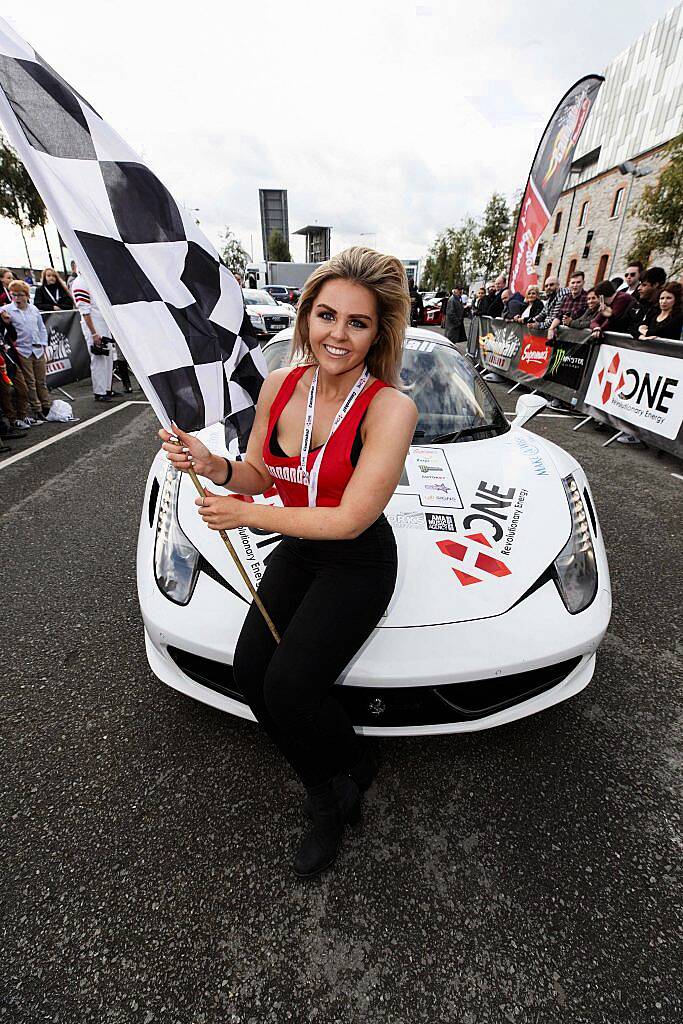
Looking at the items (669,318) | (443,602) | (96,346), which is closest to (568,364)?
(669,318)

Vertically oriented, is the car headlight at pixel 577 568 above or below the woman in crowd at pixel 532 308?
below

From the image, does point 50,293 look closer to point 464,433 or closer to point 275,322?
point 275,322

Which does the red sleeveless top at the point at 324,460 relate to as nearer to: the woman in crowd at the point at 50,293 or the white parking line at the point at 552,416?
the white parking line at the point at 552,416

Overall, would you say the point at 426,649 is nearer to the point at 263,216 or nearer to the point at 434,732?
the point at 434,732

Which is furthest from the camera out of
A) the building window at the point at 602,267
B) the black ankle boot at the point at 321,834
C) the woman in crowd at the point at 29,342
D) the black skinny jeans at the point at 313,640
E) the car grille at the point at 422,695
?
the building window at the point at 602,267

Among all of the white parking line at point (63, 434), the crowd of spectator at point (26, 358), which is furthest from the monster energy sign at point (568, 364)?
the crowd of spectator at point (26, 358)

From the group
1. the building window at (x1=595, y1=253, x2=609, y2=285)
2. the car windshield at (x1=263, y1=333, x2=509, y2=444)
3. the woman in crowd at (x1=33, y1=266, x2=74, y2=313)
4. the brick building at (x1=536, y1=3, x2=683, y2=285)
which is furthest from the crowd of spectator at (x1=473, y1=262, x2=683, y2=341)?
the building window at (x1=595, y1=253, x2=609, y2=285)

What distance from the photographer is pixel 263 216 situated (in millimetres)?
104562

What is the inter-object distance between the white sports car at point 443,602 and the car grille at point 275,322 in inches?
572

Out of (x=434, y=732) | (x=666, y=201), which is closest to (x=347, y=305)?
(x=434, y=732)

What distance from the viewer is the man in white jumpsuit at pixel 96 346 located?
777cm

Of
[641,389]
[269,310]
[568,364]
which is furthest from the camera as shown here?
[269,310]

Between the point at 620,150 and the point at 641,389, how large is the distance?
44.1 metres

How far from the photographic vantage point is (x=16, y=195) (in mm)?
27516
